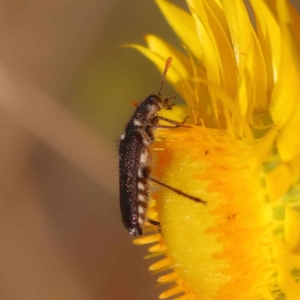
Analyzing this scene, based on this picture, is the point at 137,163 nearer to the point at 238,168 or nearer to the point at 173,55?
the point at 238,168

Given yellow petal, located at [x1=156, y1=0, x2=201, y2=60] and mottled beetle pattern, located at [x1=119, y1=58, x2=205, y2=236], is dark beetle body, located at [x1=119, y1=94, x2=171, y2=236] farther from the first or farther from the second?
yellow petal, located at [x1=156, y1=0, x2=201, y2=60]

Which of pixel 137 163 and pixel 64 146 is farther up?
pixel 64 146

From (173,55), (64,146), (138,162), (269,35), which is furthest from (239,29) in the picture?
(64,146)

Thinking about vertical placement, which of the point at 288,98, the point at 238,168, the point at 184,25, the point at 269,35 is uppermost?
the point at 184,25

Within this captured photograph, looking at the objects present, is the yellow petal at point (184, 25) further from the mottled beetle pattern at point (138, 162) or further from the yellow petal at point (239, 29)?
the yellow petal at point (239, 29)

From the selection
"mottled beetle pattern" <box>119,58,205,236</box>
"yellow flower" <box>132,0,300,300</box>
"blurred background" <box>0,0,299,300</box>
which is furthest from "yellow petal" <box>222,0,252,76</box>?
"blurred background" <box>0,0,299,300</box>

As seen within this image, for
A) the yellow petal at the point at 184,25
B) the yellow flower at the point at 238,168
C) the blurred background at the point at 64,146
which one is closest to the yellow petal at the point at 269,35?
the yellow flower at the point at 238,168

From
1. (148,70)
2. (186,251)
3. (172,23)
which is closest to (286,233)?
(186,251)
